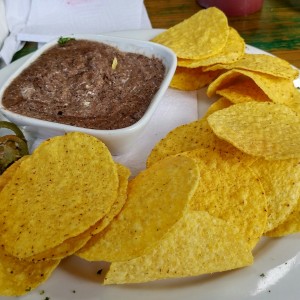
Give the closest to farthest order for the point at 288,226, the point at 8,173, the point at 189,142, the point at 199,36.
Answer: the point at 288,226, the point at 8,173, the point at 189,142, the point at 199,36

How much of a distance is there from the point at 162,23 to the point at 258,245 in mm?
1853

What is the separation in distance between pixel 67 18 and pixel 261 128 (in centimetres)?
164

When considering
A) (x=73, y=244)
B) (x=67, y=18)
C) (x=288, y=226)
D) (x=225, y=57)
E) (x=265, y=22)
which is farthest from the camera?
(x=265, y=22)

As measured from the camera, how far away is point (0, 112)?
1629 millimetres

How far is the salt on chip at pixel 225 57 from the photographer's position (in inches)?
74.1

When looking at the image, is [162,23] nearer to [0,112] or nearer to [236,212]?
[0,112]

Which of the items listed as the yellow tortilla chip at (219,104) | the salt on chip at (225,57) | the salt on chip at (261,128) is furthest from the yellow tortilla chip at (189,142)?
the salt on chip at (225,57)

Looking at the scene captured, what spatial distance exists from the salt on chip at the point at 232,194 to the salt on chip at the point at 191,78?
0.59 metres

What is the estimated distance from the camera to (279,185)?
1395 mm

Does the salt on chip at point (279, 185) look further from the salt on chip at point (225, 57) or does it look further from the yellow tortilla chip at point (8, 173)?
the yellow tortilla chip at point (8, 173)

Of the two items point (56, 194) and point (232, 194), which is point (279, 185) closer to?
point (232, 194)

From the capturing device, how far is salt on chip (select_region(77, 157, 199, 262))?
46.6 inches

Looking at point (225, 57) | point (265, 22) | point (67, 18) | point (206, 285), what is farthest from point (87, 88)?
point (265, 22)

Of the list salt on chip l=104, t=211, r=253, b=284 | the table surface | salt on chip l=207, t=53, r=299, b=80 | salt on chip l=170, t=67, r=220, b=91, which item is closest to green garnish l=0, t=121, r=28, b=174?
salt on chip l=104, t=211, r=253, b=284
